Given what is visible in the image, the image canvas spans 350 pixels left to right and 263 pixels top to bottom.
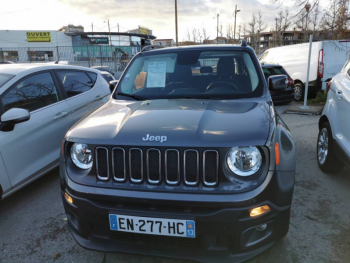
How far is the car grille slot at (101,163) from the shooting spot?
2.14 metres

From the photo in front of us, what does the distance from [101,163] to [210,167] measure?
791mm

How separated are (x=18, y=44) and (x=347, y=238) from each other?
188 ft

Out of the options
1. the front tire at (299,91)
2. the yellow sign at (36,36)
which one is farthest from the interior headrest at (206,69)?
the yellow sign at (36,36)

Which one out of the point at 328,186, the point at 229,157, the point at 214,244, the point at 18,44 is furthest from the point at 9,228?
the point at 18,44

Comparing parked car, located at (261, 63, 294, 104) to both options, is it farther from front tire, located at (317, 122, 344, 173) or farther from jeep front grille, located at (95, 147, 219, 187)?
jeep front grille, located at (95, 147, 219, 187)

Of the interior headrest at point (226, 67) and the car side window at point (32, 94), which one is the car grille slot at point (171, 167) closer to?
the interior headrest at point (226, 67)

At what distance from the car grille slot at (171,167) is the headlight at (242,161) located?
36 centimetres

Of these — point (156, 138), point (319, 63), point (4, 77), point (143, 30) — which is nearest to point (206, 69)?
point (156, 138)

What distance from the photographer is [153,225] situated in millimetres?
1984

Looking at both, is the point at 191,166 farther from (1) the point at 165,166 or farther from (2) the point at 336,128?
(2) the point at 336,128

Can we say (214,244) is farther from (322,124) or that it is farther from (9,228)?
(322,124)

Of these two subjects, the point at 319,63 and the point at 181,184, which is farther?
the point at 319,63

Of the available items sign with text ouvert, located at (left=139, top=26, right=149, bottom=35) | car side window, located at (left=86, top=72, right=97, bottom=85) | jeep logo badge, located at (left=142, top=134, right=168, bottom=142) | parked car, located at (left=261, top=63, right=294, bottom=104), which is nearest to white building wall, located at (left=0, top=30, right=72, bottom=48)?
sign with text ouvert, located at (left=139, top=26, right=149, bottom=35)

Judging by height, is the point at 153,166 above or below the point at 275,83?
below
